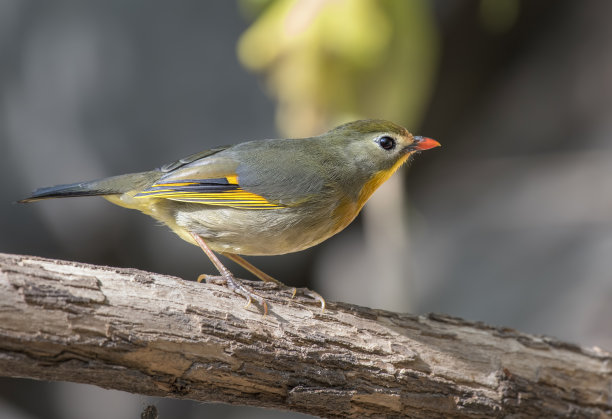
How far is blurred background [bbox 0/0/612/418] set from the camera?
7414mm

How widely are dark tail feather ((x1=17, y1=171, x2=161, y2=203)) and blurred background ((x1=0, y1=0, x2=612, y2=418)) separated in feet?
6.93

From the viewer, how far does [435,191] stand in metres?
9.09

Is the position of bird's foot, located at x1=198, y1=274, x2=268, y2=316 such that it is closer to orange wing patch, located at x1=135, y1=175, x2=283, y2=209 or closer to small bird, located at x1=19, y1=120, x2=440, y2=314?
small bird, located at x1=19, y1=120, x2=440, y2=314

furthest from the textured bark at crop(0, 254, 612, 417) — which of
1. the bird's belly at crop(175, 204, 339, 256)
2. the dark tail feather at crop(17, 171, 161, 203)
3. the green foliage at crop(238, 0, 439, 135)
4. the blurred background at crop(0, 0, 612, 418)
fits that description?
the blurred background at crop(0, 0, 612, 418)

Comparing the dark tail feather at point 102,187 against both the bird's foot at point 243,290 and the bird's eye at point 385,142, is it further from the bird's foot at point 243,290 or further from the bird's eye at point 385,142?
the bird's eye at point 385,142

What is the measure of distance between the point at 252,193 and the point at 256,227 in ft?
0.75

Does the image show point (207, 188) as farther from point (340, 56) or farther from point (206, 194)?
point (340, 56)

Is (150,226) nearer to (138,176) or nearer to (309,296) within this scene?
(138,176)

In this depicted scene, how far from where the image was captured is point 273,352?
3.57m

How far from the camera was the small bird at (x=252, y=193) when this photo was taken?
4242 mm

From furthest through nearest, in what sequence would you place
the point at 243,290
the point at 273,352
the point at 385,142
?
the point at 385,142 → the point at 243,290 → the point at 273,352

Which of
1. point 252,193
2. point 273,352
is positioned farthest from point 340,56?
point 273,352

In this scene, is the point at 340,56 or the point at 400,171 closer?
the point at 340,56

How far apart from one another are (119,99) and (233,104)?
124 cm
